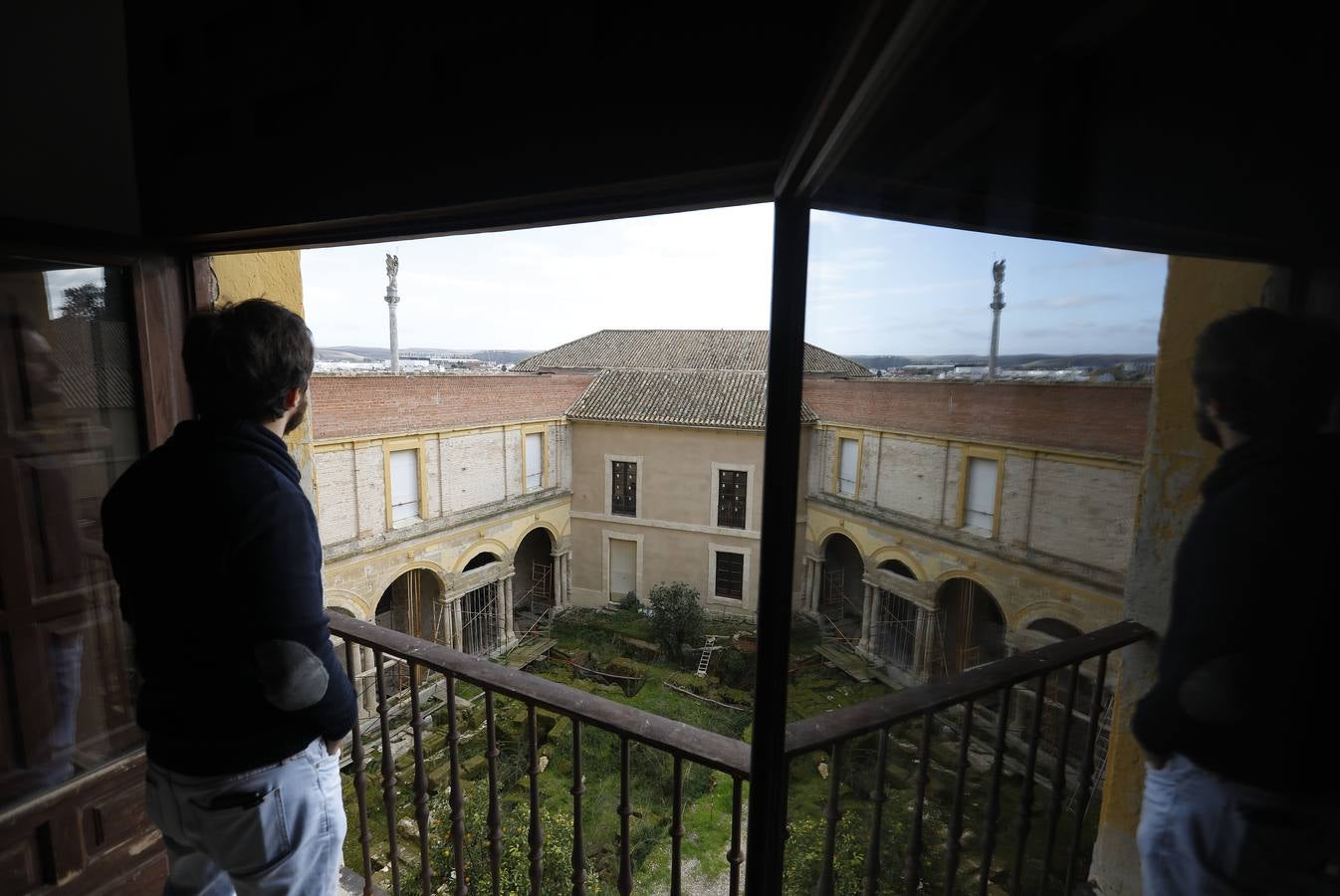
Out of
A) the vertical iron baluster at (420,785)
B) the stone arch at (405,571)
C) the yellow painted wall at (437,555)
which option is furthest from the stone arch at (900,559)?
the stone arch at (405,571)

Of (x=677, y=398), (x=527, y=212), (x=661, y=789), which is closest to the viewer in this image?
(x=527, y=212)

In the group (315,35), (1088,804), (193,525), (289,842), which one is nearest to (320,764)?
(289,842)

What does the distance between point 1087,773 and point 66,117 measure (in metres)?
2.09

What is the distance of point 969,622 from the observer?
21.0 inches

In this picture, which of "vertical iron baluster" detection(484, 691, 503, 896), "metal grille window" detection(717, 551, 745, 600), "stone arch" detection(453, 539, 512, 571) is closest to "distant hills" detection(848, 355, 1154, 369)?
"vertical iron baluster" detection(484, 691, 503, 896)

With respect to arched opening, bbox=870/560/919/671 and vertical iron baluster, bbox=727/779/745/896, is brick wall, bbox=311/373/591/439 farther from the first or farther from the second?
arched opening, bbox=870/560/919/671

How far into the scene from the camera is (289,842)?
3.34 feet

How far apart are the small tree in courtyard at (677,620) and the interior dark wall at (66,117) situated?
11.1 metres

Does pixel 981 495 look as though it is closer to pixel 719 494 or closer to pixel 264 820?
pixel 264 820

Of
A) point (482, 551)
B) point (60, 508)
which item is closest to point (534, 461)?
point (482, 551)

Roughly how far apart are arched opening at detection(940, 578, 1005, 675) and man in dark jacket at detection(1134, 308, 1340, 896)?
228 mm

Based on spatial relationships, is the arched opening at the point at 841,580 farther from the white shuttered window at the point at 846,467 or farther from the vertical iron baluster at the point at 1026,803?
the vertical iron baluster at the point at 1026,803

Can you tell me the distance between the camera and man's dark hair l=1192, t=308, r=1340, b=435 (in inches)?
7.0

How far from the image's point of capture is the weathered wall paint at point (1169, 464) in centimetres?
23
